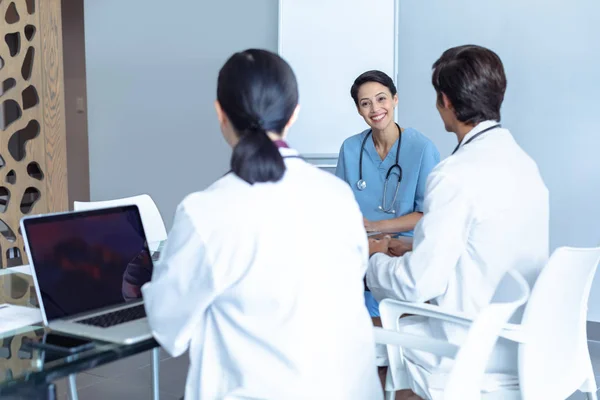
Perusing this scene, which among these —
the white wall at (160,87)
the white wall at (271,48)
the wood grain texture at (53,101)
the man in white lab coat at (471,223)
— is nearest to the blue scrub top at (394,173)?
the man in white lab coat at (471,223)

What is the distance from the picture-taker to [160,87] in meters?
4.72

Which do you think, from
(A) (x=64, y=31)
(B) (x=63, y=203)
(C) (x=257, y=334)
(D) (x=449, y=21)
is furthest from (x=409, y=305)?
(A) (x=64, y=31)

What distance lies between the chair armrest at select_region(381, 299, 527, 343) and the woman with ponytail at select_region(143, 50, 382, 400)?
0.41 meters

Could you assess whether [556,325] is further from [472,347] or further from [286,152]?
[286,152]

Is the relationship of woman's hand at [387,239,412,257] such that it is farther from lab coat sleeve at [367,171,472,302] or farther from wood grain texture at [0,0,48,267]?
wood grain texture at [0,0,48,267]

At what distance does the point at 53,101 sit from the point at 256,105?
3.20 meters

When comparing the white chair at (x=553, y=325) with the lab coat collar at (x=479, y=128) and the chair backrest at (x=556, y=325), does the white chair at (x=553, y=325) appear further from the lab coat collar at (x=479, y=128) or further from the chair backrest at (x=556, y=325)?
the lab coat collar at (x=479, y=128)

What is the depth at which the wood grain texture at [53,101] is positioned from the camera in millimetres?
4109

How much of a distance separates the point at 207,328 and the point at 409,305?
0.65 meters

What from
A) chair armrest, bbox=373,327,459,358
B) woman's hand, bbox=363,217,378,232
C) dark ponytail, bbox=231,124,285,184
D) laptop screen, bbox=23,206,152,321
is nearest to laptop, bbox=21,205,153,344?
laptop screen, bbox=23,206,152,321

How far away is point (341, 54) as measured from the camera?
4.02 m

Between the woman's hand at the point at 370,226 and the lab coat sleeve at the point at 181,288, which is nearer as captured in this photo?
the lab coat sleeve at the point at 181,288

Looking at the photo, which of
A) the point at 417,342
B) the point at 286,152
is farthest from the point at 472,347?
the point at 286,152

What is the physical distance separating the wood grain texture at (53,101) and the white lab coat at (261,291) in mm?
3112
